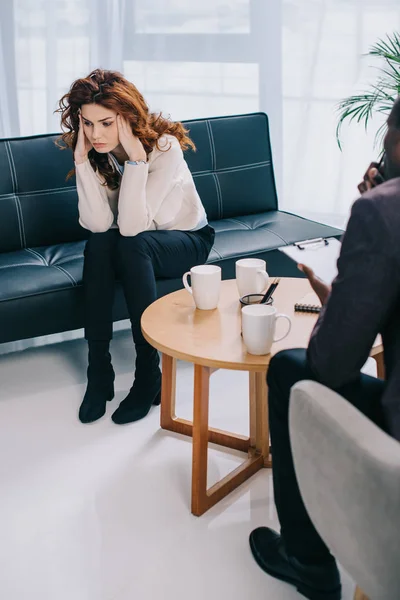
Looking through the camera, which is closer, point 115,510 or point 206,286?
point 115,510

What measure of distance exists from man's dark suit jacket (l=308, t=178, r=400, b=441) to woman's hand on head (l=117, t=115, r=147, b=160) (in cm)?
132

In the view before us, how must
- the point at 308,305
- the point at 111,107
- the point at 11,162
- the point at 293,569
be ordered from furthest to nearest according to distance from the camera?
the point at 11,162, the point at 111,107, the point at 308,305, the point at 293,569

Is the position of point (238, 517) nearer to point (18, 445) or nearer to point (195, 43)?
point (18, 445)

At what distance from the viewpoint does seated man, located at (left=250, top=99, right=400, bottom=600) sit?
1.16 meters

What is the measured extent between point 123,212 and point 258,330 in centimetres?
88

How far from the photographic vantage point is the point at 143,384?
2383 mm

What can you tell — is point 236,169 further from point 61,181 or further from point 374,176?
point 374,176

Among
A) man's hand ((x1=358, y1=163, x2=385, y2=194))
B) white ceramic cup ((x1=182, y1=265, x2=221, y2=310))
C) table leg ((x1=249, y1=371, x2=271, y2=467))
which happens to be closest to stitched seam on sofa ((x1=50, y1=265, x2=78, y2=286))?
white ceramic cup ((x1=182, y1=265, x2=221, y2=310))

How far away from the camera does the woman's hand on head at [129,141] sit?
2.41 meters

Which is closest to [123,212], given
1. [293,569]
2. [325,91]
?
[293,569]

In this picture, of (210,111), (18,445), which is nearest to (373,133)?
(210,111)

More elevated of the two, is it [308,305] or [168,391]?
[308,305]

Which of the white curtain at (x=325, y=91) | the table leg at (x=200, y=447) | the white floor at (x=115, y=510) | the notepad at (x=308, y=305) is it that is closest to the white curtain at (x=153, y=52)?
the white curtain at (x=325, y=91)

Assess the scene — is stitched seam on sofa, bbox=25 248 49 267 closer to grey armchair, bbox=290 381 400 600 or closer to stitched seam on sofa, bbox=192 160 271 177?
stitched seam on sofa, bbox=192 160 271 177
